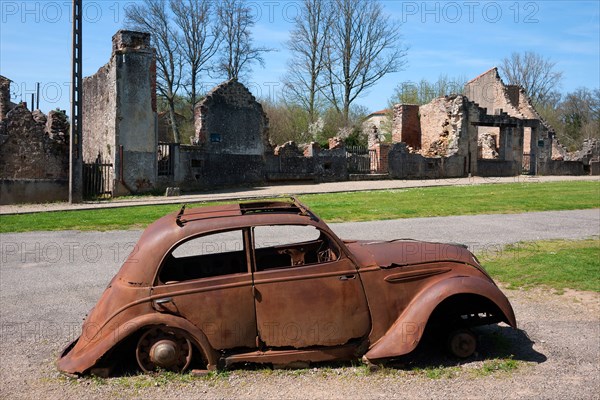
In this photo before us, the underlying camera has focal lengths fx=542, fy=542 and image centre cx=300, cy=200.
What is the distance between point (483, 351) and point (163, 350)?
309 centimetres

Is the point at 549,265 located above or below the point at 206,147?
below

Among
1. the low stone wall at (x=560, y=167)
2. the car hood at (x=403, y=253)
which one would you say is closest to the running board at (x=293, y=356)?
the car hood at (x=403, y=253)

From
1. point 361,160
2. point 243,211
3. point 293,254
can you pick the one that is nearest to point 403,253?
point 293,254

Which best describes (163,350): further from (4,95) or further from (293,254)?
(4,95)

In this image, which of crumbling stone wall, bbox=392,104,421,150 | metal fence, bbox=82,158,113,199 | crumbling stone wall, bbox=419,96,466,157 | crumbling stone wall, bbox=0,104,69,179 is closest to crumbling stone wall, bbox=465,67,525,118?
crumbling stone wall, bbox=392,104,421,150

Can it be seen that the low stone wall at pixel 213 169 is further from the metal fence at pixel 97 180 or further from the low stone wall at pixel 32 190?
the low stone wall at pixel 32 190

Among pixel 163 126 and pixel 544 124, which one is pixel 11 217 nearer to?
pixel 163 126

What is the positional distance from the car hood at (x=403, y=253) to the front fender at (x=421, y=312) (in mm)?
304

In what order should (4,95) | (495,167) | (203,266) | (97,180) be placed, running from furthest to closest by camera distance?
(495,167) < (4,95) < (97,180) < (203,266)

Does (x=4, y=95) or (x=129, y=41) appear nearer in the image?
(x=129, y=41)

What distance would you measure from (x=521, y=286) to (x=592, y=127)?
58080mm

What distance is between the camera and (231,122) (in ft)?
88.5

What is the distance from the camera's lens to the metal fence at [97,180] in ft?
74.2

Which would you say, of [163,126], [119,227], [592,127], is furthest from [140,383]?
[592,127]
